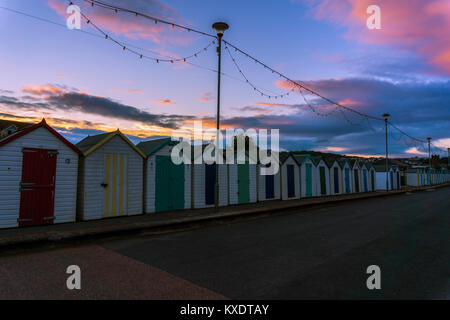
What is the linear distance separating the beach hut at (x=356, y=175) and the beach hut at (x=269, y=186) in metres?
13.2

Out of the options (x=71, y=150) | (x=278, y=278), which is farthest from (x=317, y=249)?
(x=71, y=150)

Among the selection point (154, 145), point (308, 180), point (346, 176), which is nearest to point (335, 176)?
point (346, 176)

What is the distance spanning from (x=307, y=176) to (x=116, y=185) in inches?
607

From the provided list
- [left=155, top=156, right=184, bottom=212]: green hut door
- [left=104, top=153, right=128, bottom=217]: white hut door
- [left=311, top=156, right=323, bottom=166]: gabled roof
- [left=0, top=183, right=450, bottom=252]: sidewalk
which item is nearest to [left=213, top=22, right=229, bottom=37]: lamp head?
[left=155, top=156, right=184, bottom=212]: green hut door

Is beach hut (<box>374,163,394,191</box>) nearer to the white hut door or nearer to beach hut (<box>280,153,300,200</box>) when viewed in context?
beach hut (<box>280,153,300,200</box>)

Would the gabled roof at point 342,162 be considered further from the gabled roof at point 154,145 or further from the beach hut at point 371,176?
the gabled roof at point 154,145

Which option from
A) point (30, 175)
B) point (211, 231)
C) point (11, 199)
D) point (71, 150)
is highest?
point (71, 150)

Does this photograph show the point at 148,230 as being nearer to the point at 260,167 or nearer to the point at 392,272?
the point at 392,272

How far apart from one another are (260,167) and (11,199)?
42.3 ft

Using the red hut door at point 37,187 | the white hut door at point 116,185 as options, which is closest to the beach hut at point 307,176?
the white hut door at point 116,185

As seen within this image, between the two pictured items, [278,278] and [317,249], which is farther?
[317,249]

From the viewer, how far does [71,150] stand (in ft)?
32.9

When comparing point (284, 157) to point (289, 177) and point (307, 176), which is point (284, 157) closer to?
point (289, 177)

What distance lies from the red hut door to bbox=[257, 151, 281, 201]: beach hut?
1159 cm
